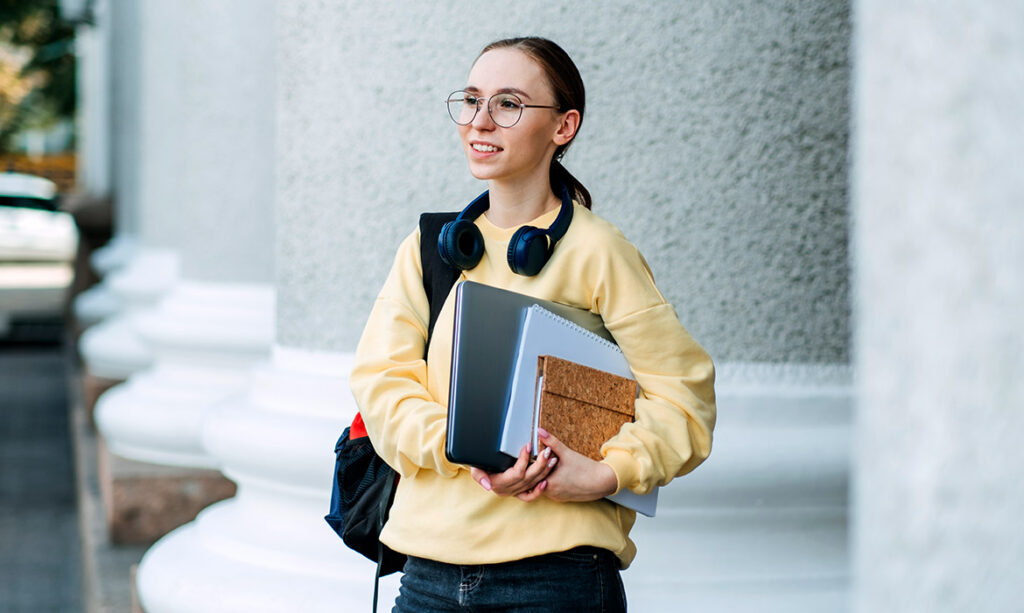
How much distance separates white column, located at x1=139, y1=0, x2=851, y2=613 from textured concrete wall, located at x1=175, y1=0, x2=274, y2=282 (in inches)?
90.7

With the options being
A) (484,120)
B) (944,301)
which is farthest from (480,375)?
(944,301)

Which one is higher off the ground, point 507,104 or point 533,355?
point 507,104

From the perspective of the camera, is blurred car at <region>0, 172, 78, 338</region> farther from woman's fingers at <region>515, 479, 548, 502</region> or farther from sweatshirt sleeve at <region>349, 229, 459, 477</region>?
woman's fingers at <region>515, 479, 548, 502</region>

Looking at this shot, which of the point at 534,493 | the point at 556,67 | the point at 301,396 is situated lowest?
the point at 301,396

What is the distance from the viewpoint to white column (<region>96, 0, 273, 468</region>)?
17.7ft

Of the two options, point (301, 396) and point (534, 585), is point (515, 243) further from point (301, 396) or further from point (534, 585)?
point (301, 396)

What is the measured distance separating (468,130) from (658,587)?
1.47m

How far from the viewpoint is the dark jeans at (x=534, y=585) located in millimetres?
1939

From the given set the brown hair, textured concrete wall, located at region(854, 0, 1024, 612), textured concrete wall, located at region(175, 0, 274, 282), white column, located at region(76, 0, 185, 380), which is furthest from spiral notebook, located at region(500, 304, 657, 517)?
white column, located at region(76, 0, 185, 380)

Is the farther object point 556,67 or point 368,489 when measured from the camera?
point 368,489

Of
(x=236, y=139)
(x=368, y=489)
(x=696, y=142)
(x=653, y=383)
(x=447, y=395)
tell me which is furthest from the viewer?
(x=236, y=139)

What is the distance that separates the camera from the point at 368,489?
2.14 m

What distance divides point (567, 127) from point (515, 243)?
0.71 ft

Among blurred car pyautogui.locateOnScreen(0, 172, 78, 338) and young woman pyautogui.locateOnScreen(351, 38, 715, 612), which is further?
blurred car pyautogui.locateOnScreen(0, 172, 78, 338)
